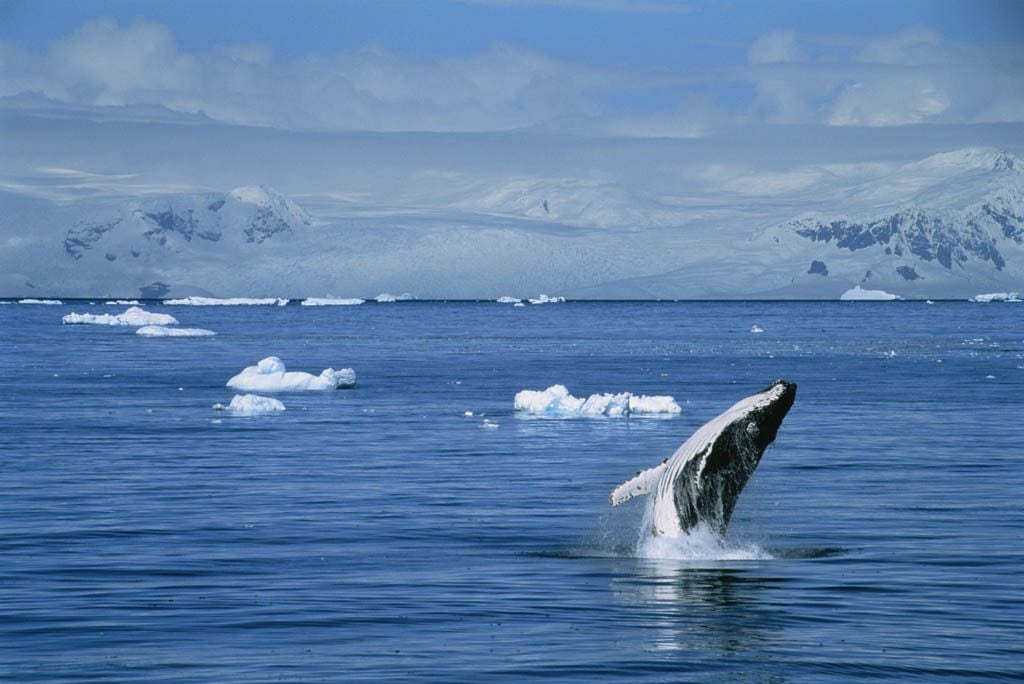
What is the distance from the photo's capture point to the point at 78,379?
2527 inches

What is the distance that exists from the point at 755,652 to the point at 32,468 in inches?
832

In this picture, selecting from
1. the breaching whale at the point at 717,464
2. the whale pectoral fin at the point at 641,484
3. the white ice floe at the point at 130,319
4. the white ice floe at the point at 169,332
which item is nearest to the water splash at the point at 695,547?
the breaching whale at the point at 717,464

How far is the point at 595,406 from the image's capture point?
4625 centimetres

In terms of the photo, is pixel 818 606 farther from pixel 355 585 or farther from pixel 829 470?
pixel 829 470

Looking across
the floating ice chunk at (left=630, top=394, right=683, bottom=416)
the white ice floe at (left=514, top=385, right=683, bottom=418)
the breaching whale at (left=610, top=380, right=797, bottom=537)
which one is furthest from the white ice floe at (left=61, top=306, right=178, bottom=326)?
the breaching whale at (left=610, top=380, right=797, bottom=537)

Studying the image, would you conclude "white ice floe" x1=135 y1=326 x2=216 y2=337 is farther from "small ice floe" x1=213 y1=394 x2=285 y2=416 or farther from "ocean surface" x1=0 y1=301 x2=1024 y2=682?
"small ice floe" x1=213 y1=394 x2=285 y2=416

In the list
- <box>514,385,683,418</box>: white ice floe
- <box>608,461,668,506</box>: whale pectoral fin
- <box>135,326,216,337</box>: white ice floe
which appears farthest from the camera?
<box>135,326,216,337</box>: white ice floe

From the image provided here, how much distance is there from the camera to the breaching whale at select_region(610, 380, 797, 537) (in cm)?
1784

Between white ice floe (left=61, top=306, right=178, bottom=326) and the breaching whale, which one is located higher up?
white ice floe (left=61, top=306, right=178, bottom=326)

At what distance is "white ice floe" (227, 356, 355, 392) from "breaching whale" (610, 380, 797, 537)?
3746 cm

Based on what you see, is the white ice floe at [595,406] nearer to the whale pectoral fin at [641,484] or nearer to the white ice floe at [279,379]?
the white ice floe at [279,379]

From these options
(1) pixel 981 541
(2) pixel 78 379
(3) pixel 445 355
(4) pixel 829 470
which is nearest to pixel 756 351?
(3) pixel 445 355

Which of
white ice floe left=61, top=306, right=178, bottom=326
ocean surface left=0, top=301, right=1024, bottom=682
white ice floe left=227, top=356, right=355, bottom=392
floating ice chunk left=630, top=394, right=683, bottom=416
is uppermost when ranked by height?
white ice floe left=61, top=306, right=178, bottom=326

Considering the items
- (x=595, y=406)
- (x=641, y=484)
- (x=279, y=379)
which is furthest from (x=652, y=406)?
(x=641, y=484)
